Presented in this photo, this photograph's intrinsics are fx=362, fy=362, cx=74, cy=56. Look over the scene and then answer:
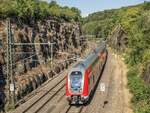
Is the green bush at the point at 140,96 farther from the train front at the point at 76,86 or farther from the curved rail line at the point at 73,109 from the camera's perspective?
the train front at the point at 76,86

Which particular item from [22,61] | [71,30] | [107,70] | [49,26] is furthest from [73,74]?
[71,30]

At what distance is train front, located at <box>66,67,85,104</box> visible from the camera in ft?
125

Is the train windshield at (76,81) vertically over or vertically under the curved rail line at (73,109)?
over

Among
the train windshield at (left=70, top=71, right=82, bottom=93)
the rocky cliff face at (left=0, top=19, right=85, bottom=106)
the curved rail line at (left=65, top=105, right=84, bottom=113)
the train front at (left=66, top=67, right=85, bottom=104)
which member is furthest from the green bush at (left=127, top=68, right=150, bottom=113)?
the rocky cliff face at (left=0, top=19, right=85, bottom=106)

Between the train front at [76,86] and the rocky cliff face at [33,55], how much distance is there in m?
9.88

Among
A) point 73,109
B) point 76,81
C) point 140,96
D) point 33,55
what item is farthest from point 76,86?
point 33,55

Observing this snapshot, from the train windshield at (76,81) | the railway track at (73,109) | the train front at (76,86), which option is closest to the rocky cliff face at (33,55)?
the railway track at (73,109)

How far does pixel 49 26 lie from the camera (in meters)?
81.3

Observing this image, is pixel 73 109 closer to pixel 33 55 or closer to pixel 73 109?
pixel 73 109

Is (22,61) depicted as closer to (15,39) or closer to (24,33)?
(15,39)

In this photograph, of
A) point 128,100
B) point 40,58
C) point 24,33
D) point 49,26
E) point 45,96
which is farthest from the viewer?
point 49,26

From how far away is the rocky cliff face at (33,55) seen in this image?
4894cm

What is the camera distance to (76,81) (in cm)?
3838

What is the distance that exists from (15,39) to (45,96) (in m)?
13.1
